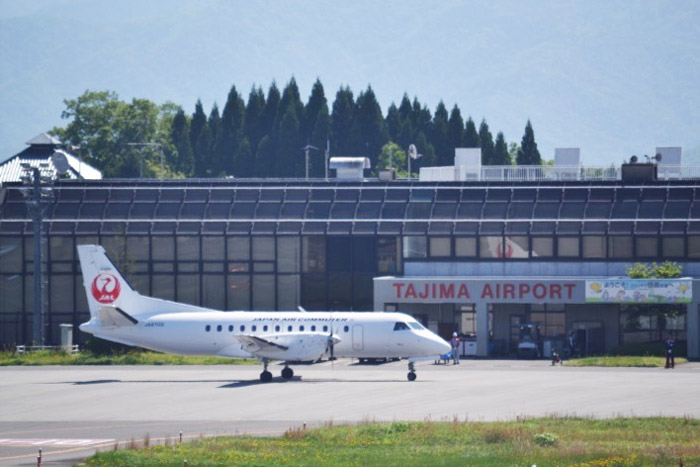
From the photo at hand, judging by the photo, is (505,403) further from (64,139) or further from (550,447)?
(64,139)

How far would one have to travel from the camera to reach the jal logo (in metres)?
59.2

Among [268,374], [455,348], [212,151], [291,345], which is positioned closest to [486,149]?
[212,151]

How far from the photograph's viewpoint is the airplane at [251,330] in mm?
→ 55844

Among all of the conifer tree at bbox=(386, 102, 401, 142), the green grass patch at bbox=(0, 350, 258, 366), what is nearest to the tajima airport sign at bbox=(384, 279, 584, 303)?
the green grass patch at bbox=(0, 350, 258, 366)

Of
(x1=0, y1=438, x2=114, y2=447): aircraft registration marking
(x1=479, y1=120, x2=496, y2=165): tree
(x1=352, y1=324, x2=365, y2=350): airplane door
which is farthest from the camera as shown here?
(x1=479, y1=120, x2=496, y2=165): tree

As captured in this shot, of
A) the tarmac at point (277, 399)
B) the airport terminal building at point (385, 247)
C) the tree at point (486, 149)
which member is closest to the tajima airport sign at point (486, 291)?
the airport terminal building at point (385, 247)

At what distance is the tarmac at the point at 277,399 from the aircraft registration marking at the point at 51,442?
1.3 inches

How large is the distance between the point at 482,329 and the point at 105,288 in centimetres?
2411

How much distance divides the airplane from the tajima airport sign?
14.1m

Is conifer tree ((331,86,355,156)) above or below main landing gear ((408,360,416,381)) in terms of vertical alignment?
above

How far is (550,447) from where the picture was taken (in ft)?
109

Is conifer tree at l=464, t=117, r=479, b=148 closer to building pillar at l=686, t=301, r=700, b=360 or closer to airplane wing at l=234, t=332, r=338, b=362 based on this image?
building pillar at l=686, t=301, r=700, b=360

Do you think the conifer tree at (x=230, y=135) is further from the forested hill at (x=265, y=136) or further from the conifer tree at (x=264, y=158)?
the conifer tree at (x=264, y=158)

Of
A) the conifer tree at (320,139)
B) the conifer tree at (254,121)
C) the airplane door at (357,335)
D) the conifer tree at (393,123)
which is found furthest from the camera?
the conifer tree at (393,123)
